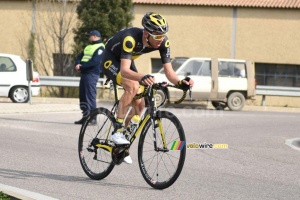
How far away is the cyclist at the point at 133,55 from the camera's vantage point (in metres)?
8.34

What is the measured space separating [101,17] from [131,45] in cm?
2508

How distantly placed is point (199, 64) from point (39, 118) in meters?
8.54

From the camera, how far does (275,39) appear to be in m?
37.4

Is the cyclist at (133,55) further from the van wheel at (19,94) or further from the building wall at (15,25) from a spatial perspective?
the building wall at (15,25)

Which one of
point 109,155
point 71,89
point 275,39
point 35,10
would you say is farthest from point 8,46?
point 109,155

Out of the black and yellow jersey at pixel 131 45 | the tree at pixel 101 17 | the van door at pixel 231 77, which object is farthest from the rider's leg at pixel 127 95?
the tree at pixel 101 17

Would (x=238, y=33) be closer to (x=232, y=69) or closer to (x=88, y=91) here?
(x=232, y=69)

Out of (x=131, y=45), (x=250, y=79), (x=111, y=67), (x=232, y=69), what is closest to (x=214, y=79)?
(x=232, y=69)

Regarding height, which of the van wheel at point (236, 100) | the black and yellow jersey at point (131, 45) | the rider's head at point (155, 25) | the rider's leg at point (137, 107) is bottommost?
the van wheel at point (236, 100)

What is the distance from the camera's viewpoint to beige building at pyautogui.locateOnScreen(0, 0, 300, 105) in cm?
3731

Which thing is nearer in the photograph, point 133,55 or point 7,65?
point 133,55

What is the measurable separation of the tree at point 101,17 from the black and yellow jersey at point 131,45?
24476 millimetres

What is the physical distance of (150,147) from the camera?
335 inches

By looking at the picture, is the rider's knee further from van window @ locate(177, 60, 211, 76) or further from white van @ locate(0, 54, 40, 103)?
van window @ locate(177, 60, 211, 76)
